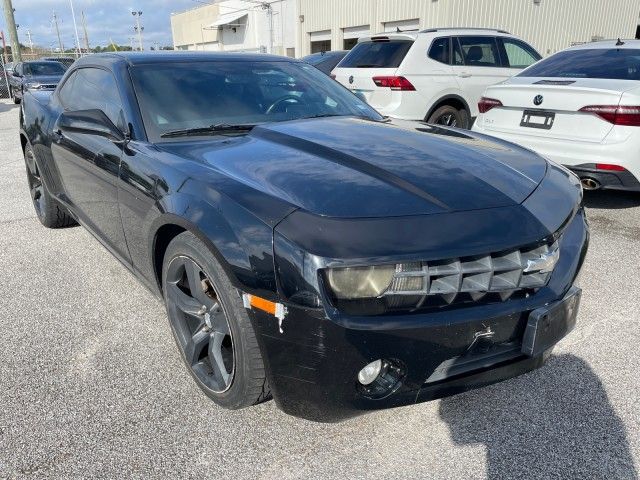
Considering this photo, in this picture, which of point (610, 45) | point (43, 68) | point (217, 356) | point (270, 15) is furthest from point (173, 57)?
point (270, 15)

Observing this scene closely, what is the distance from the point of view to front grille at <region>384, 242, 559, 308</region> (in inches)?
65.0

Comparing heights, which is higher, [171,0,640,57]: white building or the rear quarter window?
[171,0,640,57]: white building

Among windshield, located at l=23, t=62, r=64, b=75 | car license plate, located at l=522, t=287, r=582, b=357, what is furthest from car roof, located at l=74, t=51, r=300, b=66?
windshield, located at l=23, t=62, r=64, b=75

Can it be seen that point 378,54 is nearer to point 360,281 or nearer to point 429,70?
point 429,70

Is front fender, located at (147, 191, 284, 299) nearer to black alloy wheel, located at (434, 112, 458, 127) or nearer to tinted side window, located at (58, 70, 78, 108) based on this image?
tinted side window, located at (58, 70, 78, 108)

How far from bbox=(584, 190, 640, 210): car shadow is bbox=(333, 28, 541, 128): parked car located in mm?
2303

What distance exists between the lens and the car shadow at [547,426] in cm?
190

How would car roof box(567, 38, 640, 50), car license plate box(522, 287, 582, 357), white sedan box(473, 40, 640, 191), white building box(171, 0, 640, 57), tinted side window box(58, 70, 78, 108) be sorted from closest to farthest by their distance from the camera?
car license plate box(522, 287, 582, 357)
tinted side window box(58, 70, 78, 108)
white sedan box(473, 40, 640, 191)
car roof box(567, 38, 640, 50)
white building box(171, 0, 640, 57)

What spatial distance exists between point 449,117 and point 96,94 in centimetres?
524

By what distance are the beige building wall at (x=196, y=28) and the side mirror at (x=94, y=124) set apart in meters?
44.9

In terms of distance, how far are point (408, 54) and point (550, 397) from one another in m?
5.46

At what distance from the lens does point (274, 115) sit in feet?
9.78

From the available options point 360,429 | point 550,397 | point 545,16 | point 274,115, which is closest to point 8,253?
point 274,115

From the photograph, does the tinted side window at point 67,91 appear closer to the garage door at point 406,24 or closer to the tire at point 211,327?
the tire at point 211,327
